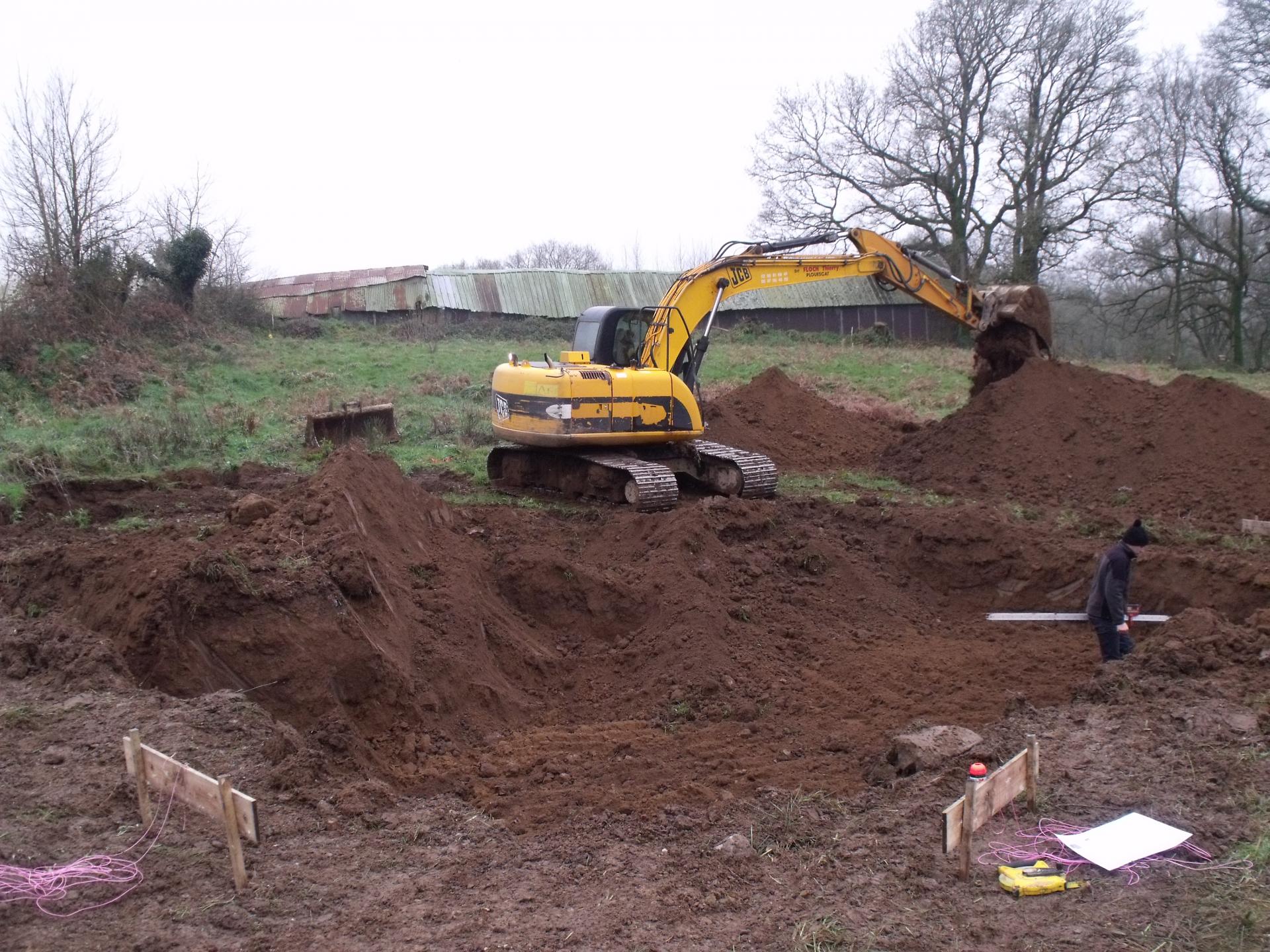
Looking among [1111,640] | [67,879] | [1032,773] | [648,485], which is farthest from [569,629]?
[67,879]

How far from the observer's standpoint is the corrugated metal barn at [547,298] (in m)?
32.7

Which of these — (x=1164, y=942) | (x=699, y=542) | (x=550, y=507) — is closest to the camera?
(x=1164, y=942)

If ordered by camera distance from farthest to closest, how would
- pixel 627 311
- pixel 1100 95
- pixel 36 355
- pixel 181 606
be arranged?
pixel 1100 95, pixel 36 355, pixel 627 311, pixel 181 606

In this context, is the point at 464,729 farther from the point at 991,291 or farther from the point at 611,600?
the point at 991,291

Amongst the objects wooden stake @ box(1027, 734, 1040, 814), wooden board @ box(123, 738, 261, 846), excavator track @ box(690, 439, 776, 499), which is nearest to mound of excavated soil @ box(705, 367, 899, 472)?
excavator track @ box(690, 439, 776, 499)

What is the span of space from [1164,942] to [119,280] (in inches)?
895

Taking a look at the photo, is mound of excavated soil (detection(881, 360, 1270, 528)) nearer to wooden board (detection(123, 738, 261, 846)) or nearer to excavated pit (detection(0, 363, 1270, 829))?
excavated pit (detection(0, 363, 1270, 829))

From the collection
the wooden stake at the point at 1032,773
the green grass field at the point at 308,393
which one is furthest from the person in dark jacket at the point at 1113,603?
the green grass field at the point at 308,393

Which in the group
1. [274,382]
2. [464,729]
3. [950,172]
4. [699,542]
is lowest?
[464,729]

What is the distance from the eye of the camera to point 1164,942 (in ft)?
11.7

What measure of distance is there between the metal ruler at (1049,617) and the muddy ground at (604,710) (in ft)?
0.31

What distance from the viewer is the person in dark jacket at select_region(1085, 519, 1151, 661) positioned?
7320 mm

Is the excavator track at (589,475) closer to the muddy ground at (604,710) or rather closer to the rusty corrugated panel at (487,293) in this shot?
the muddy ground at (604,710)

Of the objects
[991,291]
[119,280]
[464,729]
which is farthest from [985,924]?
[119,280]
